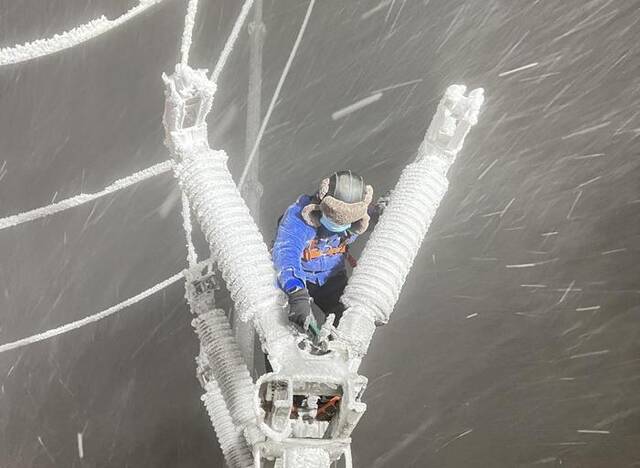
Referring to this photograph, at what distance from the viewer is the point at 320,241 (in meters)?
1.47

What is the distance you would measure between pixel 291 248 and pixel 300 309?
19 centimetres

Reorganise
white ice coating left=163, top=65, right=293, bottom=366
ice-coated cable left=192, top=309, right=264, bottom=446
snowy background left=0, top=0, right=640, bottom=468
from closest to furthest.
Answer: white ice coating left=163, top=65, right=293, bottom=366, ice-coated cable left=192, top=309, right=264, bottom=446, snowy background left=0, top=0, right=640, bottom=468

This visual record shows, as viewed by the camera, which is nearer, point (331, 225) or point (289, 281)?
point (289, 281)

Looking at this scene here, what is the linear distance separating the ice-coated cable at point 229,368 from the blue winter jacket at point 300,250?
0.24 metres

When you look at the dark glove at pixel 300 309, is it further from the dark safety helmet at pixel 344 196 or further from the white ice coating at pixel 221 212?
the dark safety helmet at pixel 344 196

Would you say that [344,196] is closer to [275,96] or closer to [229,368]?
[229,368]

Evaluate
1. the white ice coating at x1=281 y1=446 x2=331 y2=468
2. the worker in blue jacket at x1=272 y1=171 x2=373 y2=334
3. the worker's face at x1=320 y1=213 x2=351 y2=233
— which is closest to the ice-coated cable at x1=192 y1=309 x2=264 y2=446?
the white ice coating at x1=281 y1=446 x2=331 y2=468

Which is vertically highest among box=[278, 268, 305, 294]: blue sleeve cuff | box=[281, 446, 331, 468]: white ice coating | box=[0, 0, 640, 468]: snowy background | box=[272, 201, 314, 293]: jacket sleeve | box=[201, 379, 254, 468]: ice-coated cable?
box=[0, 0, 640, 468]: snowy background

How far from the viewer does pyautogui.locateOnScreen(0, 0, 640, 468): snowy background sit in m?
2.42

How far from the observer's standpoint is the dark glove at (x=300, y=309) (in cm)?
119

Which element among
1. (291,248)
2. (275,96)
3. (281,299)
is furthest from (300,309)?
(275,96)

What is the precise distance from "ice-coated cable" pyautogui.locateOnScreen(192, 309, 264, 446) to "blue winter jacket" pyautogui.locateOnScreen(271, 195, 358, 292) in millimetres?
239

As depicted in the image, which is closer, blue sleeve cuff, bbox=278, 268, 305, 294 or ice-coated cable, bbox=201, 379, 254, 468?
blue sleeve cuff, bbox=278, 268, 305, 294

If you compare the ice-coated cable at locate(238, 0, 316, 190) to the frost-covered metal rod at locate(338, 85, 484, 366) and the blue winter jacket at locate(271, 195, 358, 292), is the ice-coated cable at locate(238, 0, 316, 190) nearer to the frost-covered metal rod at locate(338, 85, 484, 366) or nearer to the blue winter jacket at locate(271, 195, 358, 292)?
the blue winter jacket at locate(271, 195, 358, 292)
